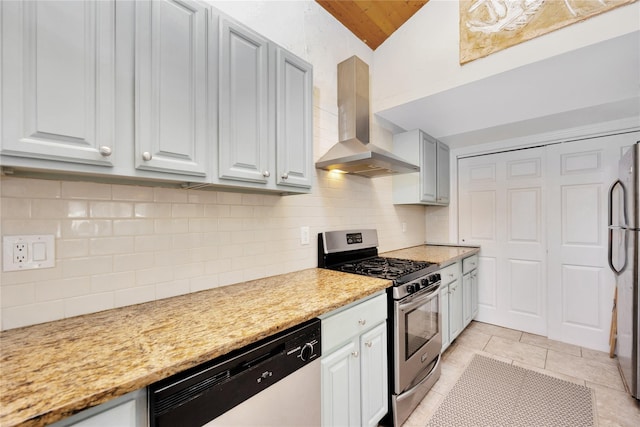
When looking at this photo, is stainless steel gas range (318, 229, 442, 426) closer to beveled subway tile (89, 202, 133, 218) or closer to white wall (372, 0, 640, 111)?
beveled subway tile (89, 202, 133, 218)

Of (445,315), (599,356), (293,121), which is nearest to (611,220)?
(599,356)

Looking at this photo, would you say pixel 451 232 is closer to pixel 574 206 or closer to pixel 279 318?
pixel 574 206

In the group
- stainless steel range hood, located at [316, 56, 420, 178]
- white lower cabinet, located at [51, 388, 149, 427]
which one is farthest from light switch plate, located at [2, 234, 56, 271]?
stainless steel range hood, located at [316, 56, 420, 178]

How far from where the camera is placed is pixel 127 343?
0.87 metres

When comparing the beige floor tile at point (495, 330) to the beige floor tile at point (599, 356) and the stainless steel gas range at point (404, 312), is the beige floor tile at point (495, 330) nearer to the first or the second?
the beige floor tile at point (599, 356)

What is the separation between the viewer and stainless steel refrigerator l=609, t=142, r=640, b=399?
73.5 inches

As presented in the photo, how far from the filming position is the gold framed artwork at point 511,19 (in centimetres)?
162

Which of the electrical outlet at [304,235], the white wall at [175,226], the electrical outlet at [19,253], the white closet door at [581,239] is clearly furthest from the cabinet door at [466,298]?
the electrical outlet at [19,253]

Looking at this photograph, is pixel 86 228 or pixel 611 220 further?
pixel 611 220

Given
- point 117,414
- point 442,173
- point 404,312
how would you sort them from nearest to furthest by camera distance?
1. point 117,414
2. point 404,312
3. point 442,173

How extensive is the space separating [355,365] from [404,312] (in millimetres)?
492

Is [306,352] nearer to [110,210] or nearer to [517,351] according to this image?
[110,210]

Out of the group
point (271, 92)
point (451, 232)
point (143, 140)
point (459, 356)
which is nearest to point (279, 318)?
point (143, 140)

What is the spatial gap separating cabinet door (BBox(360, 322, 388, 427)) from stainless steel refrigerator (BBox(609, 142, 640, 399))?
1813 mm
